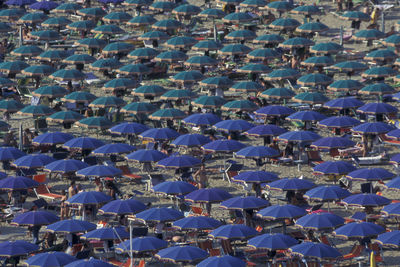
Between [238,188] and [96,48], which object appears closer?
[238,188]

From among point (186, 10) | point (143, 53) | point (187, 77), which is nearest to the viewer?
point (187, 77)

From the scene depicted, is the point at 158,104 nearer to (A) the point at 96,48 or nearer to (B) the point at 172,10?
(A) the point at 96,48

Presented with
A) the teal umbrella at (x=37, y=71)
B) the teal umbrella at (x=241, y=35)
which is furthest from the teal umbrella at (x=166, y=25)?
the teal umbrella at (x=37, y=71)

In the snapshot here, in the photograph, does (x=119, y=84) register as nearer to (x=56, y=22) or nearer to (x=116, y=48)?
(x=116, y=48)

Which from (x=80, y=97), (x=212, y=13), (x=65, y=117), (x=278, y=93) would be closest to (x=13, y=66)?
(x=80, y=97)

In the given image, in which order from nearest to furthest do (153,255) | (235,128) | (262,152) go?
1. (153,255)
2. (262,152)
3. (235,128)

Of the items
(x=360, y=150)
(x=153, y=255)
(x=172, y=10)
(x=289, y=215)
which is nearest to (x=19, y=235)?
(x=153, y=255)

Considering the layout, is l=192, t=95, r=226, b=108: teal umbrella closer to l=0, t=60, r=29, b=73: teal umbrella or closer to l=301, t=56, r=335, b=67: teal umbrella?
l=301, t=56, r=335, b=67: teal umbrella
